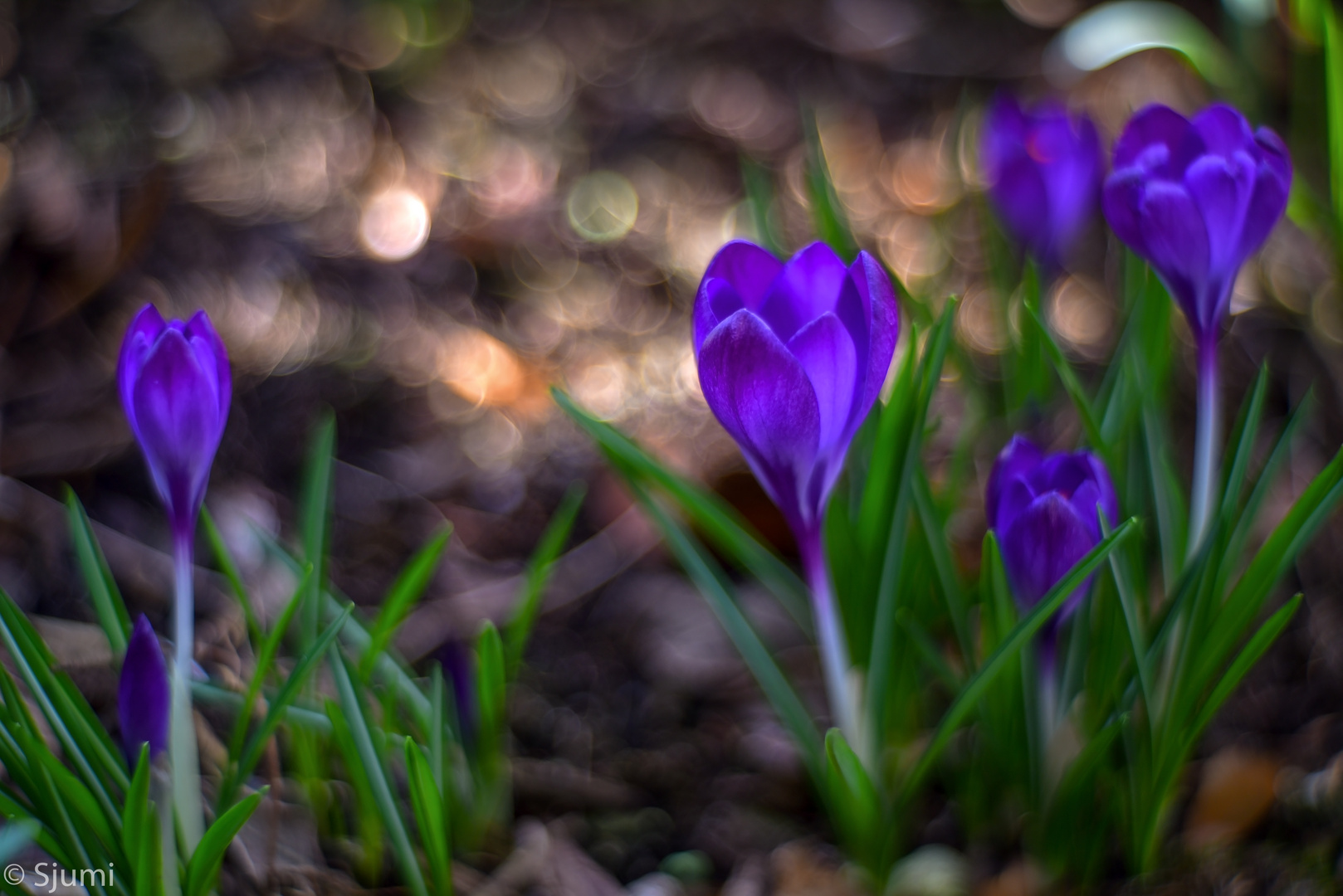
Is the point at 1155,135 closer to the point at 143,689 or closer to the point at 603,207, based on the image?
the point at 143,689

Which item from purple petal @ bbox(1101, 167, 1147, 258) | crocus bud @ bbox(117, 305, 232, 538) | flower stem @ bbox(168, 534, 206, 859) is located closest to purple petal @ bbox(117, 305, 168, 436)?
crocus bud @ bbox(117, 305, 232, 538)

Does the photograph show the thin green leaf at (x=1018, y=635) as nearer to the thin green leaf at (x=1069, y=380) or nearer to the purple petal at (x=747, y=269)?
the thin green leaf at (x=1069, y=380)

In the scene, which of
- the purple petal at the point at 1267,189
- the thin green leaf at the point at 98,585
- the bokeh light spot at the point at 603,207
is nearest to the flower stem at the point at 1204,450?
the purple petal at the point at 1267,189

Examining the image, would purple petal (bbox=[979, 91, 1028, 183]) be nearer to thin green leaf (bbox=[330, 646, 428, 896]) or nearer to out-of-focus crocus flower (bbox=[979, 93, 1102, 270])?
out-of-focus crocus flower (bbox=[979, 93, 1102, 270])

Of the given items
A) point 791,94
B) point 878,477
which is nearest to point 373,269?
point 791,94

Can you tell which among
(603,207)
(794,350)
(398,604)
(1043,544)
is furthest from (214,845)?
(603,207)
